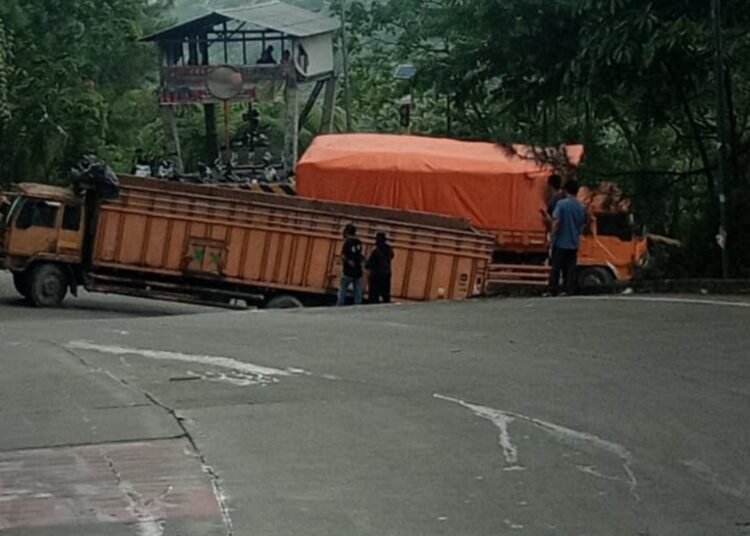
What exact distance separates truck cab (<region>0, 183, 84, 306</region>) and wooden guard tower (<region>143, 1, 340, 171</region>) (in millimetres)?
15918

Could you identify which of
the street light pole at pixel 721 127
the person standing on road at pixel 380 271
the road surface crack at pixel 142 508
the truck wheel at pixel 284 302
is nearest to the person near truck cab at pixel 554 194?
the street light pole at pixel 721 127

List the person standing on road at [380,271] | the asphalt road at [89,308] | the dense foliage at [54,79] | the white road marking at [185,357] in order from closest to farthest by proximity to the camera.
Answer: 1. the white road marking at [185,357]
2. the person standing on road at [380,271]
3. the asphalt road at [89,308]
4. the dense foliage at [54,79]

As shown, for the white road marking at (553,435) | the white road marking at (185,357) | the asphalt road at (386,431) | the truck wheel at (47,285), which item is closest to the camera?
the asphalt road at (386,431)

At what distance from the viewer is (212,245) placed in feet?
101

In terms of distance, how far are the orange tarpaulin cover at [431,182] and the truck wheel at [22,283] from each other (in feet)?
21.3

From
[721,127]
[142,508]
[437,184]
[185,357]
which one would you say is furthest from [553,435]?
[437,184]

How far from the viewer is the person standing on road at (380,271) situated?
2778cm

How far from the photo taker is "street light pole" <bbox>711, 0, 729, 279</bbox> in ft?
67.4

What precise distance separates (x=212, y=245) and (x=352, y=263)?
399 centimetres

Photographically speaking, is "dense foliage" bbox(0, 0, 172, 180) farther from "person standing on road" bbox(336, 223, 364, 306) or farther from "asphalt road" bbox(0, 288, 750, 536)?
"asphalt road" bbox(0, 288, 750, 536)

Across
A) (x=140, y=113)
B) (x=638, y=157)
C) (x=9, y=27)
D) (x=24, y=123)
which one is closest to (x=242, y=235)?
(x=638, y=157)

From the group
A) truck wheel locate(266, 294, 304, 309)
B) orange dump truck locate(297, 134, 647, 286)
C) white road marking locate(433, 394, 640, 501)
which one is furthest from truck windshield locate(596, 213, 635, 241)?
white road marking locate(433, 394, 640, 501)

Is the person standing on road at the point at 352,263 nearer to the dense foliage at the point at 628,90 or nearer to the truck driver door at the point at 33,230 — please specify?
the dense foliage at the point at 628,90

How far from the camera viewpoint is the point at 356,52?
48875 millimetres
